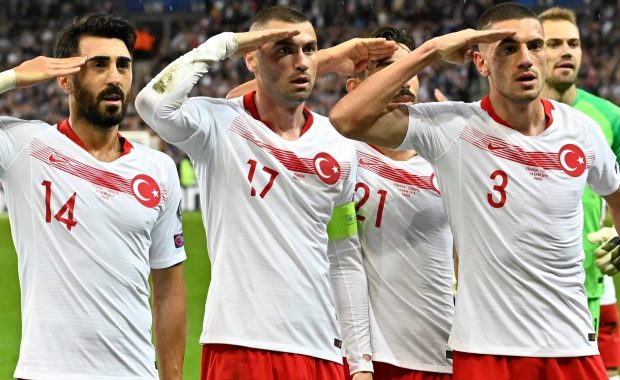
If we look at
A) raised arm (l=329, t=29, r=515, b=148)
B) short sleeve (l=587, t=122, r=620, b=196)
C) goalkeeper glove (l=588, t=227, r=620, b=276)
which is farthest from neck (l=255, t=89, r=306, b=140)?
goalkeeper glove (l=588, t=227, r=620, b=276)

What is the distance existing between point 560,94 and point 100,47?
3284mm

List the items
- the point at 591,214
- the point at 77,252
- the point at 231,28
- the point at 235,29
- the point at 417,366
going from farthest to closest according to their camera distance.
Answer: the point at 231,28
the point at 235,29
the point at 591,214
the point at 417,366
the point at 77,252

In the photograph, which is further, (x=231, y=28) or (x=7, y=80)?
(x=231, y=28)

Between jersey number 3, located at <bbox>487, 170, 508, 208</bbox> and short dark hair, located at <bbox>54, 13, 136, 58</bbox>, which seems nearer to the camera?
jersey number 3, located at <bbox>487, 170, 508, 208</bbox>

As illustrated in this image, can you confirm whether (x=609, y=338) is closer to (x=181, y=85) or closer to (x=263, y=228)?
(x=263, y=228)

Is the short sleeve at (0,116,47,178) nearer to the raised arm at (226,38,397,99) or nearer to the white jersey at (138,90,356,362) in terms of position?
the white jersey at (138,90,356,362)

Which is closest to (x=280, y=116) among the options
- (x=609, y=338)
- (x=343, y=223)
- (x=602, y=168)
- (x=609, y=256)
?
(x=343, y=223)

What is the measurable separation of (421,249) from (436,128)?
728mm

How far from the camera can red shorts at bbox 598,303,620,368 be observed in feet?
26.2

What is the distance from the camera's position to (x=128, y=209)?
4754mm

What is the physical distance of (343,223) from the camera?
5.23 m

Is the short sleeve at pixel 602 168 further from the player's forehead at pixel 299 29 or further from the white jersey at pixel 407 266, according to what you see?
the player's forehead at pixel 299 29

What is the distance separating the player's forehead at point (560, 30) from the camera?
23.2 ft

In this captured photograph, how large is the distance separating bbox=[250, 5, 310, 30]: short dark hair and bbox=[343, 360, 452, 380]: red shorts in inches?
63.2
